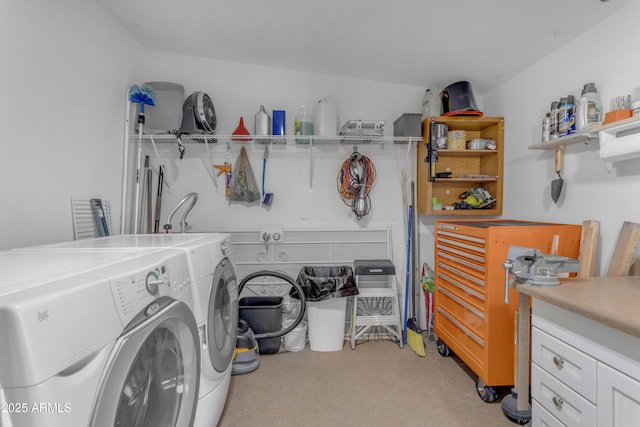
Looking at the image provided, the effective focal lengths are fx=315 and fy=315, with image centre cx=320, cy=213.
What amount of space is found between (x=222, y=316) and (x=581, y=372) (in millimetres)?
1579

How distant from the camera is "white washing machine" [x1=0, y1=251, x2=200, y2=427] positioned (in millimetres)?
549

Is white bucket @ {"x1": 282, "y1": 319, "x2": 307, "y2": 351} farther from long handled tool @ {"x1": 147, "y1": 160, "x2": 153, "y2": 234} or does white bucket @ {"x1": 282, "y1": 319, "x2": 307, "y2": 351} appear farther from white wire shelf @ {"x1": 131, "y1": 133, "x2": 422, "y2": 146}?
white wire shelf @ {"x1": 131, "y1": 133, "x2": 422, "y2": 146}

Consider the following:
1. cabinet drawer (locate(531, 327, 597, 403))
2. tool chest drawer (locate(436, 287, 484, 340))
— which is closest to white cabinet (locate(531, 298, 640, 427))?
cabinet drawer (locate(531, 327, 597, 403))

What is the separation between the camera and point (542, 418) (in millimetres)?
1294

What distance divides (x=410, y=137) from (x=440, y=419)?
2.01 metres

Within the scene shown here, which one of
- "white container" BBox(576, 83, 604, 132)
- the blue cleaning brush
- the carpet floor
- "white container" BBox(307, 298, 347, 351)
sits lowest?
the carpet floor

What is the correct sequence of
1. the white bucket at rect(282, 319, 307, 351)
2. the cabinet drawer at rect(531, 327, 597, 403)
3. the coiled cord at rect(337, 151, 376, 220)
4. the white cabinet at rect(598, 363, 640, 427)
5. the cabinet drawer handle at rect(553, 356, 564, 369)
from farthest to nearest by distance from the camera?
the coiled cord at rect(337, 151, 376, 220)
the white bucket at rect(282, 319, 307, 351)
the cabinet drawer handle at rect(553, 356, 564, 369)
the cabinet drawer at rect(531, 327, 597, 403)
the white cabinet at rect(598, 363, 640, 427)

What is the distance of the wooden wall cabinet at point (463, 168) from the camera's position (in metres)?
2.60

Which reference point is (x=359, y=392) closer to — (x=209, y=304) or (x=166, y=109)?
(x=209, y=304)

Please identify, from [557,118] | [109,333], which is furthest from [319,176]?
[109,333]

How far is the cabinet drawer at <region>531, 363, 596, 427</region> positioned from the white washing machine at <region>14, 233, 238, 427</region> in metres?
1.40

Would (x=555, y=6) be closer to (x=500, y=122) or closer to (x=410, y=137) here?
(x=500, y=122)

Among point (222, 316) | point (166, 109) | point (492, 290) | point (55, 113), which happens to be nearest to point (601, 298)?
point (492, 290)

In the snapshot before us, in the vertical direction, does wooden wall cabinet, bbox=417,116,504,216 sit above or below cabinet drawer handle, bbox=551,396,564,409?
above
